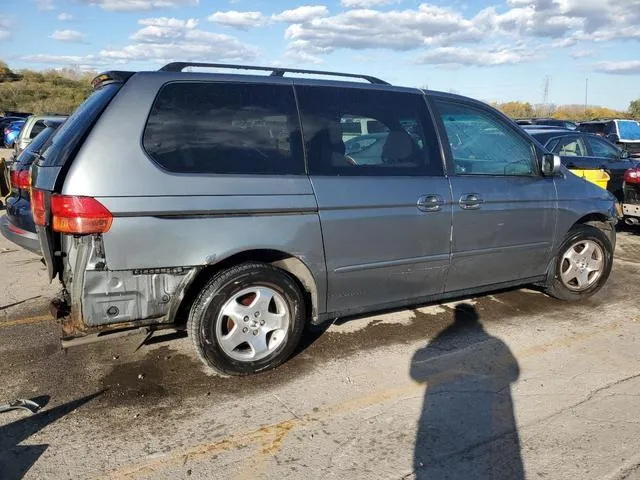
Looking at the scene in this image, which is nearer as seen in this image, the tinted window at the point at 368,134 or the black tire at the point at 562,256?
the tinted window at the point at 368,134

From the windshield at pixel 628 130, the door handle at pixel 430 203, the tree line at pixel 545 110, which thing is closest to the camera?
the door handle at pixel 430 203

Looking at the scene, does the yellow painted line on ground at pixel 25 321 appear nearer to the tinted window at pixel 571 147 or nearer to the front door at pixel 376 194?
the front door at pixel 376 194

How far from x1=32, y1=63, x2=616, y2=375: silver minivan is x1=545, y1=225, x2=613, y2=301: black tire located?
0.67 meters

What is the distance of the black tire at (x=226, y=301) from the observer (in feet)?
11.5

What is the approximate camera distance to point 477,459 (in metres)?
2.86

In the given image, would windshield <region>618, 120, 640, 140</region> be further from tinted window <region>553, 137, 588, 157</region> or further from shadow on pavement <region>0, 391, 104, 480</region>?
shadow on pavement <region>0, 391, 104, 480</region>

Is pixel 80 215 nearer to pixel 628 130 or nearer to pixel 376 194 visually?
pixel 376 194

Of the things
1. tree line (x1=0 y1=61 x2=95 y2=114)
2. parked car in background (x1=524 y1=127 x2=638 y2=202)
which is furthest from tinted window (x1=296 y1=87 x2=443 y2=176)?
tree line (x1=0 y1=61 x2=95 y2=114)

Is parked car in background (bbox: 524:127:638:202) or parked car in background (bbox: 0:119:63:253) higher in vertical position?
parked car in background (bbox: 524:127:638:202)

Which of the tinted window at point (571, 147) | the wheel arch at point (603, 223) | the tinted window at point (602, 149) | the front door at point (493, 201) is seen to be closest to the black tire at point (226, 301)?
the front door at point (493, 201)

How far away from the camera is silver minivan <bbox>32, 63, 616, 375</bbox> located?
3242 millimetres

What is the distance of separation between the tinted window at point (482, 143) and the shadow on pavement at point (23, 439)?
10.6 ft

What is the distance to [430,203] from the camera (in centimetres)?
416

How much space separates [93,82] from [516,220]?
11.4 ft
